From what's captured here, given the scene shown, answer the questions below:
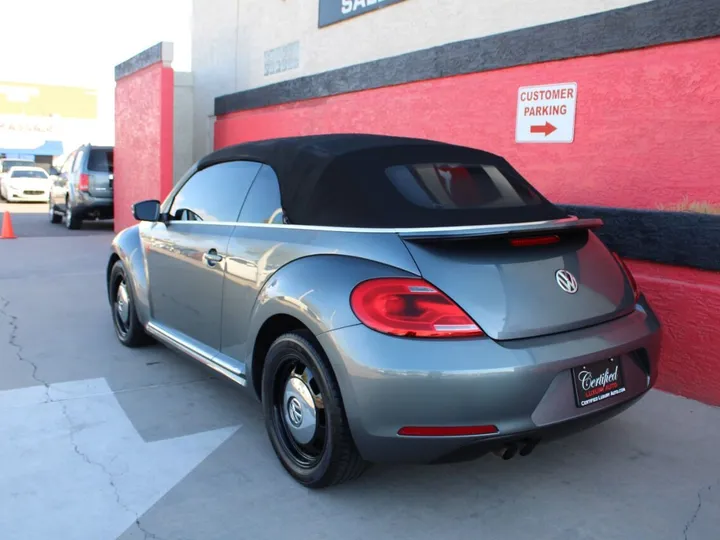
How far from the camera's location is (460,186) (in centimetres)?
358

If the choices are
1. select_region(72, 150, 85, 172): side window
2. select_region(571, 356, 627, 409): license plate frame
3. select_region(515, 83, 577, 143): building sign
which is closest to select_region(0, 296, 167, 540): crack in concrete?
select_region(571, 356, 627, 409): license plate frame

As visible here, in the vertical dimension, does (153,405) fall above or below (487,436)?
below

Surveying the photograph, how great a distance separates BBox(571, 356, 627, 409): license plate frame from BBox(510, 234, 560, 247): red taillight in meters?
0.56

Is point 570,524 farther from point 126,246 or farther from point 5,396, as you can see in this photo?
point 126,246

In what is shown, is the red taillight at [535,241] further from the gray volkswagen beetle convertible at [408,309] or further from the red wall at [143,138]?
the red wall at [143,138]

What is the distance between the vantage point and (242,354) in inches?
145

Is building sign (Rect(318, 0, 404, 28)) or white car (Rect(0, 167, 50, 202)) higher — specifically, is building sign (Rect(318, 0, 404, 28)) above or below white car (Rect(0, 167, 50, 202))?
above

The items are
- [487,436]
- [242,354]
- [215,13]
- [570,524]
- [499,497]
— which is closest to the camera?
[487,436]

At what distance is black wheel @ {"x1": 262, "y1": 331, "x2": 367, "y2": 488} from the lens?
294 centimetres

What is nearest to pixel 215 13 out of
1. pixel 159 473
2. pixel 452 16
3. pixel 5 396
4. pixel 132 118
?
pixel 132 118

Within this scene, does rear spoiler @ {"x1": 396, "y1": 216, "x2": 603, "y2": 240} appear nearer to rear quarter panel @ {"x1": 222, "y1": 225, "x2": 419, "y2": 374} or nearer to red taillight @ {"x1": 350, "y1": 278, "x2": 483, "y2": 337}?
rear quarter panel @ {"x1": 222, "y1": 225, "x2": 419, "y2": 374}

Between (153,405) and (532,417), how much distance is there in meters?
2.53

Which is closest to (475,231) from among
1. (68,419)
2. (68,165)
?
(68,419)

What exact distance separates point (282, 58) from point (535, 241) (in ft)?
26.0
